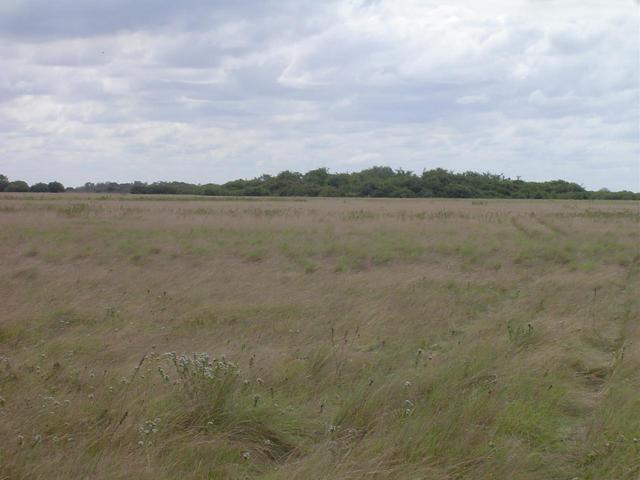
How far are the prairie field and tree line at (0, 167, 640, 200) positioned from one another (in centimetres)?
7125

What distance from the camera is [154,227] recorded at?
25406 millimetres

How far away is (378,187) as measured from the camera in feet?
285

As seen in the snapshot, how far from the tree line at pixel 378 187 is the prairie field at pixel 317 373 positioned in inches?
2805

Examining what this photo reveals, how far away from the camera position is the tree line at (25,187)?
80.1 meters

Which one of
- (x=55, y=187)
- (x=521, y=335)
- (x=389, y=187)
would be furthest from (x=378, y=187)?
(x=521, y=335)

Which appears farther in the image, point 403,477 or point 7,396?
point 7,396

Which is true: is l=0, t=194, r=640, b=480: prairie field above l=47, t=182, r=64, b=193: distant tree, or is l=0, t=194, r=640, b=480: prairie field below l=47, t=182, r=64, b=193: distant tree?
below

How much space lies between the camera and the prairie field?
461cm

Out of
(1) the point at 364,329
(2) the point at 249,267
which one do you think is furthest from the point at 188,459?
(2) the point at 249,267

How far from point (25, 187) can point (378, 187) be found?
40.3 meters

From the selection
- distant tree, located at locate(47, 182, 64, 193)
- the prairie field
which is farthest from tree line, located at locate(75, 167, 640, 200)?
the prairie field

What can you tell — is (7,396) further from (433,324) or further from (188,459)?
(433,324)

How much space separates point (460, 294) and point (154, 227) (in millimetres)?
15732

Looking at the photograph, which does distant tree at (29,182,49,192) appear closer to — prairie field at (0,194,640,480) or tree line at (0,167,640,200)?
tree line at (0,167,640,200)
